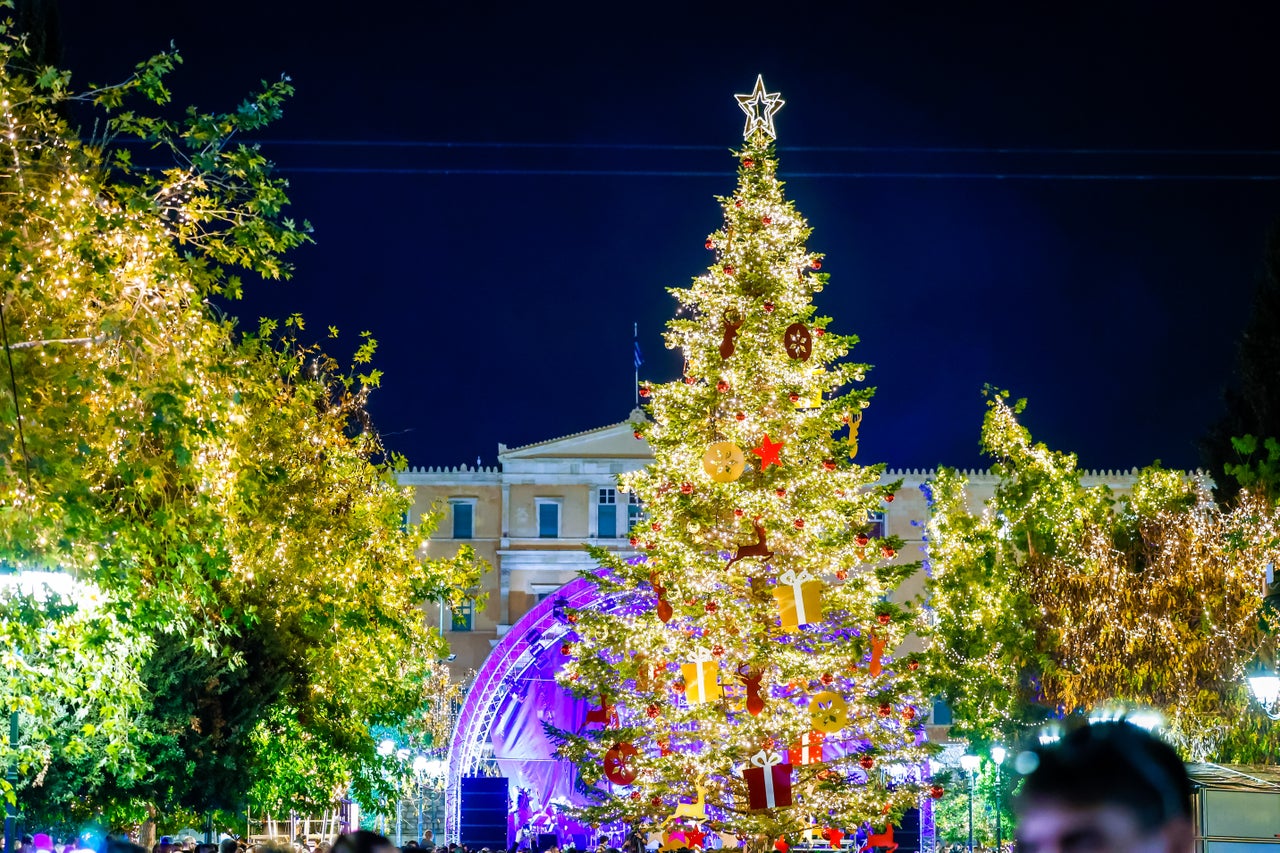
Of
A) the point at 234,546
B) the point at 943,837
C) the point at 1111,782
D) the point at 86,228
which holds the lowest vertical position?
the point at 943,837

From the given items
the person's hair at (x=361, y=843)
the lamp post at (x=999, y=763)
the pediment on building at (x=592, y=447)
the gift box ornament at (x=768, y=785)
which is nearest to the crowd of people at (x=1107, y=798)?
the person's hair at (x=361, y=843)

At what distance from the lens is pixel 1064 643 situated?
25.7m

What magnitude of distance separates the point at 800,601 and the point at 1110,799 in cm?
2087

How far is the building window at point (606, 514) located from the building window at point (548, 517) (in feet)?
5.61

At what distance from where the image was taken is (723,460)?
23234 millimetres

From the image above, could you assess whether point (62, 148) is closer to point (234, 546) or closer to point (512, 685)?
point (234, 546)

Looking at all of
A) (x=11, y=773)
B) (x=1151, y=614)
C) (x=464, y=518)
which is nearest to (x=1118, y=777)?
(x=11, y=773)

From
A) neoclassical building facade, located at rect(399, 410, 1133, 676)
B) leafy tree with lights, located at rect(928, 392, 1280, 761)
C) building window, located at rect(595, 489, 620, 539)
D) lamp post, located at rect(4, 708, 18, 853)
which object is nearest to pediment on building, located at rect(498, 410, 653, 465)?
neoclassical building facade, located at rect(399, 410, 1133, 676)

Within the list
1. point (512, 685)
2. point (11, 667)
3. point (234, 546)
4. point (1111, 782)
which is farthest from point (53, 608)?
point (512, 685)

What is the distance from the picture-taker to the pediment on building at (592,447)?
198 feet

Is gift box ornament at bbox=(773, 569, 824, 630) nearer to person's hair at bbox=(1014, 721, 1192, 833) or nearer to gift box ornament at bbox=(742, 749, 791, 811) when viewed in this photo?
gift box ornament at bbox=(742, 749, 791, 811)

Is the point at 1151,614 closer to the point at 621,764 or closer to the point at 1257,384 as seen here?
the point at 621,764

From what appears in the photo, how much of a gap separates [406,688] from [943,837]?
2387cm

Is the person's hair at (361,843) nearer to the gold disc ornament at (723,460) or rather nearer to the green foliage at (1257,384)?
the gold disc ornament at (723,460)
